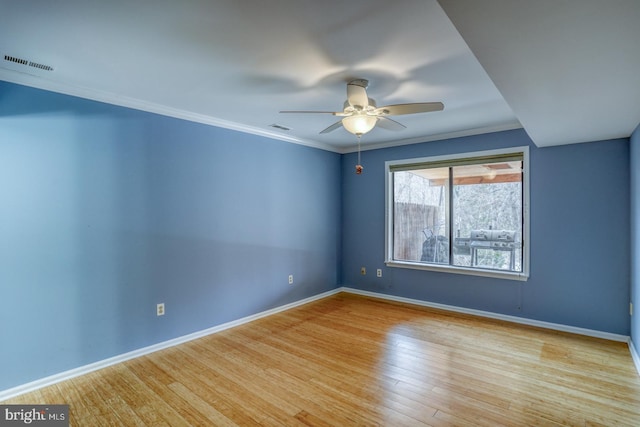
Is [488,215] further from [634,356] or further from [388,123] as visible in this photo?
[388,123]

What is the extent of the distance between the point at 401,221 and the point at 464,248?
1000mm

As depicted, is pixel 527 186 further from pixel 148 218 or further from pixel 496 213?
pixel 148 218

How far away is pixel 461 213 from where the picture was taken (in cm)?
441

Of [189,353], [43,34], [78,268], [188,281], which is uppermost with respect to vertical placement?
[43,34]

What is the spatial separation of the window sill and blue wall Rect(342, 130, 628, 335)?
0.23 ft

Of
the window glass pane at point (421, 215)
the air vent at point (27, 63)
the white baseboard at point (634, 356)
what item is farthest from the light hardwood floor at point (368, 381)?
the air vent at point (27, 63)

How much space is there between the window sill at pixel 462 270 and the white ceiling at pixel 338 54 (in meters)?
1.67

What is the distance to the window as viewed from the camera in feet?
13.1

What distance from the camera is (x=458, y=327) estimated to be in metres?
3.73

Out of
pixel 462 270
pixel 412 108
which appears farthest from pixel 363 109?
pixel 462 270

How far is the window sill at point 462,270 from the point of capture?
3891 millimetres

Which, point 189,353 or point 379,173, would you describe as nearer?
point 189,353

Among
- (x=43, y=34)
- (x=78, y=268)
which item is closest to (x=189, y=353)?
(x=78, y=268)

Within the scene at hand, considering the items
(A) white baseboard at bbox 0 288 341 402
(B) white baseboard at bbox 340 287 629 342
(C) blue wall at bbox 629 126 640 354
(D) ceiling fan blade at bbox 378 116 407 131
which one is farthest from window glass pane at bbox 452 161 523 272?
(A) white baseboard at bbox 0 288 341 402
